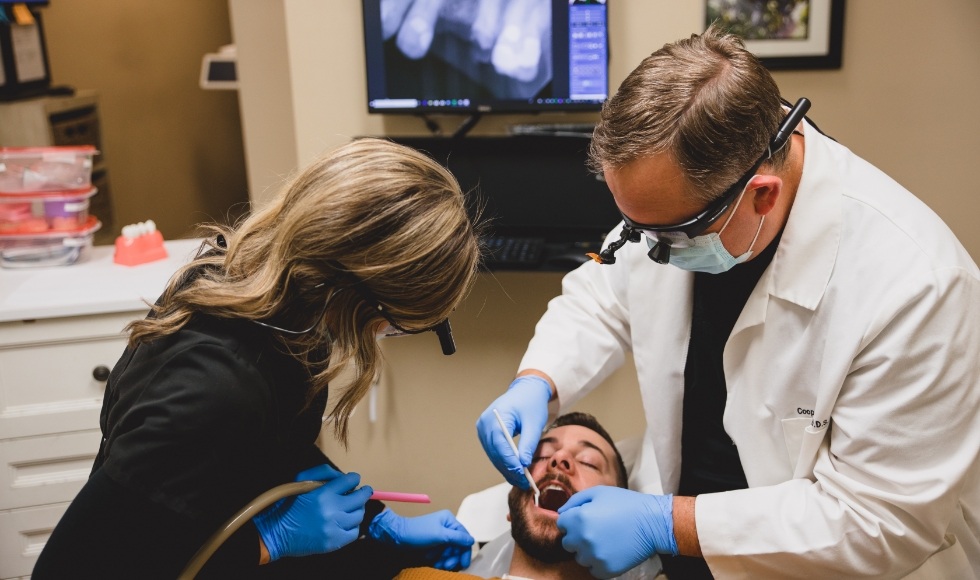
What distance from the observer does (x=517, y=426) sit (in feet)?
5.44

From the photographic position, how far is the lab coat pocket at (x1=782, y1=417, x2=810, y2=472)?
54.3 inches

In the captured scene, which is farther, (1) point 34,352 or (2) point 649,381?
(1) point 34,352

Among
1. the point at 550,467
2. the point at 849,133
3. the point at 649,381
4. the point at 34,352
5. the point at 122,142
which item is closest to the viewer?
the point at 649,381

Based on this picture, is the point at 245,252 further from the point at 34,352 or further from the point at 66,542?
the point at 34,352

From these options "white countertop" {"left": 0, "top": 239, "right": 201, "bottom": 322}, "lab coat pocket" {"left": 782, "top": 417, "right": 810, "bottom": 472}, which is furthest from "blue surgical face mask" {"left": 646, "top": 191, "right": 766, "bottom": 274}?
"white countertop" {"left": 0, "top": 239, "right": 201, "bottom": 322}

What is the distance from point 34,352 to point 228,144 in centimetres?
362

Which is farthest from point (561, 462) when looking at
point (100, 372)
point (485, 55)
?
point (100, 372)

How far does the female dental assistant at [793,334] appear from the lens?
121 centimetres

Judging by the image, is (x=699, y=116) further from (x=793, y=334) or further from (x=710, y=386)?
(x=710, y=386)

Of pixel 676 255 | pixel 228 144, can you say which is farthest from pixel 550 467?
pixel 228 144

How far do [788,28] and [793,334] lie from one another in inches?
44.2

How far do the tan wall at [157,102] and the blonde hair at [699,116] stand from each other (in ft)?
11.8

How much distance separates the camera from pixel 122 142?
4.68m

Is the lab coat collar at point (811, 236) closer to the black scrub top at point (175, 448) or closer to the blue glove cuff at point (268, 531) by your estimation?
the black scrub top at point (175, 448)
